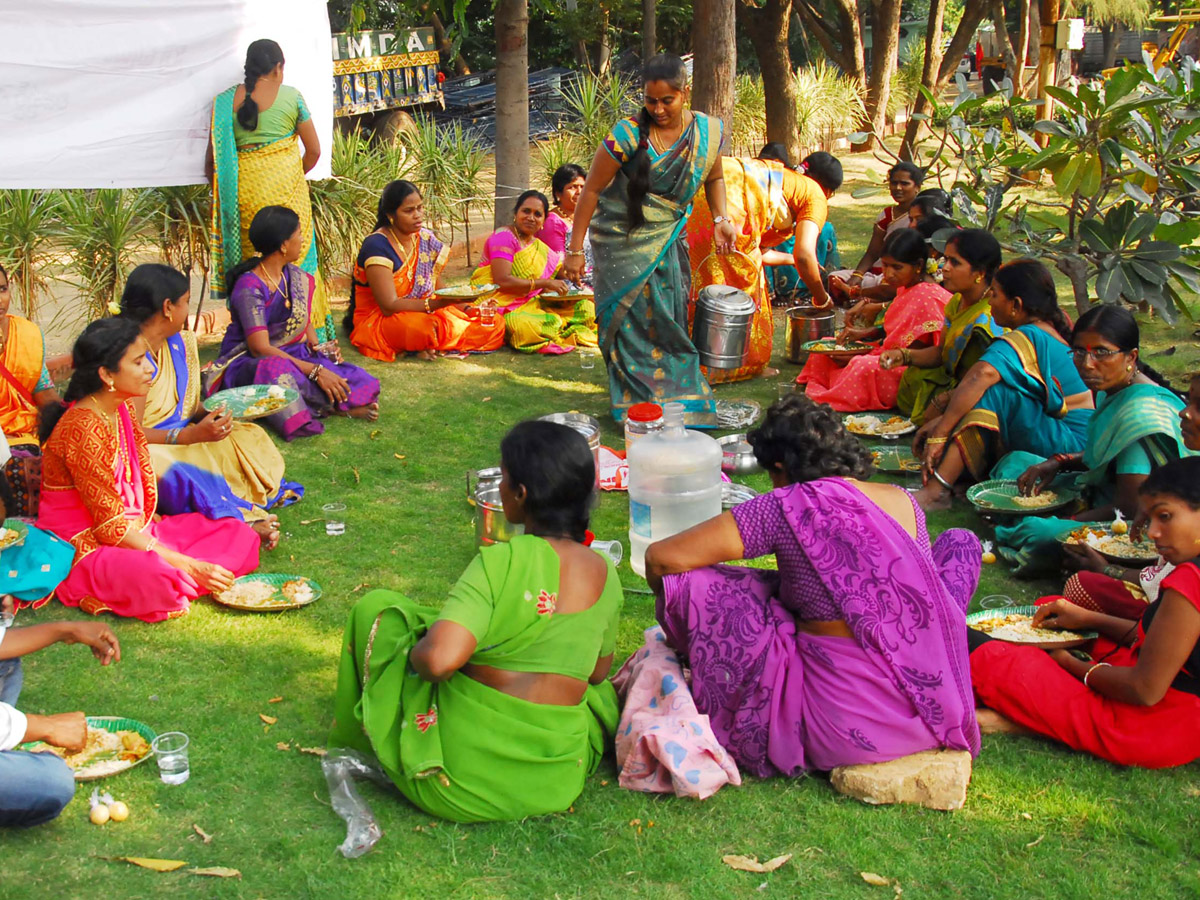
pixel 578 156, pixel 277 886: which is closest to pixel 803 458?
pixel 277 886

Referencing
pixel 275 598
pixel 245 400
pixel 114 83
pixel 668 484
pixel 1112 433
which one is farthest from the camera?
pixel 114 83

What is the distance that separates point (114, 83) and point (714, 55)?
5008 mm

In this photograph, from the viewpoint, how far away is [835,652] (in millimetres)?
3191

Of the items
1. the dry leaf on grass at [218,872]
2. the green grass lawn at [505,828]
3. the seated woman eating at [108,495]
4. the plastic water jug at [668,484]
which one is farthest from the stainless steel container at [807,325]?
the dry leaf on grass at [218,872]

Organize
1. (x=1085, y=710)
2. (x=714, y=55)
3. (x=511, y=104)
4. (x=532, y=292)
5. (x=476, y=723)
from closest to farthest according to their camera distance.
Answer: (x=476, y=723), (x=1085, y=710), (x=532, y=292), (x=511, y=104), (x=714, y=55)

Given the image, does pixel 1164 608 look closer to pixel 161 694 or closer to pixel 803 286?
pixel 161 694

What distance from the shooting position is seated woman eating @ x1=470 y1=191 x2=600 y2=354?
8.08 m

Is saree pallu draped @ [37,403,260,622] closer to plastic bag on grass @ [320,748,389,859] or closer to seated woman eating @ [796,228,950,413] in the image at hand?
plastic bag on grass @ [320,748,389,859]

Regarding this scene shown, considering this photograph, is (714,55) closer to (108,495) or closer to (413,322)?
(413,322)

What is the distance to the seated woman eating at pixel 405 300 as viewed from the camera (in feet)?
24.4

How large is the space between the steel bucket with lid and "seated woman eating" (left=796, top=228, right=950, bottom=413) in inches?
18.8

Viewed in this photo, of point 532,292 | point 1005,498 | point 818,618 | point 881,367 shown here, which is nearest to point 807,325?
point 881,367

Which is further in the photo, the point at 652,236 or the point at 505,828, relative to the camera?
the point at 652,236

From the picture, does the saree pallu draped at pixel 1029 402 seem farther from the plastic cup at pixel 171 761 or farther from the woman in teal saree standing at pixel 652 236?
the plastic cup at pixel 171 761
